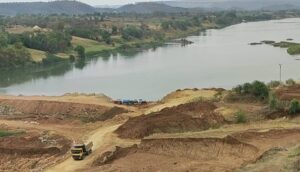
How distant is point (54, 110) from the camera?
3497 cm

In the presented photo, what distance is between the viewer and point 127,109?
33688mm

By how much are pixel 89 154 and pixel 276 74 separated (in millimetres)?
32444

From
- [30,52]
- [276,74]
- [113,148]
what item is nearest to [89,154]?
[113,148]

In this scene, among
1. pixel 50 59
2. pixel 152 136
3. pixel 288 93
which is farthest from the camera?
pixel 50 59

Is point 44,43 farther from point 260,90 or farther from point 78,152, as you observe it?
point 78,152

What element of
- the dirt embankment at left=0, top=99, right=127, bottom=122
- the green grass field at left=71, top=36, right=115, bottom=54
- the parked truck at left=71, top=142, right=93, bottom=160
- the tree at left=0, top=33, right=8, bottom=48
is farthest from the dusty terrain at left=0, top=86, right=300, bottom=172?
the green grass field at left=71, top=36, right=115, bottom=54

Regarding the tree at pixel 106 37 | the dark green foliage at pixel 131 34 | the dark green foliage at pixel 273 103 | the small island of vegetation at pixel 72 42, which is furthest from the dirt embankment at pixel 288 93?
the dark green foliage at pixel 131 34

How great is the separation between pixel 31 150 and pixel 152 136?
5631mm

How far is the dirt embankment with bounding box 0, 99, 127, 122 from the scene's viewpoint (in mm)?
33281

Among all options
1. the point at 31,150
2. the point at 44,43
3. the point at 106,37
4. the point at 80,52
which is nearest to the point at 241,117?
the point at 31,150

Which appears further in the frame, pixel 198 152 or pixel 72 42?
pixel 72 42

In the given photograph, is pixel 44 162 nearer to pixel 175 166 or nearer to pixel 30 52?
pixel 175 166

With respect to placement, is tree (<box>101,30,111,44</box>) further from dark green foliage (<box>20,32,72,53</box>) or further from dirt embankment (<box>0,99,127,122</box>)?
dirt embankment (<box>0,99,127,122</box>)

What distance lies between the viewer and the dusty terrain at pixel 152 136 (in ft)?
67.4
